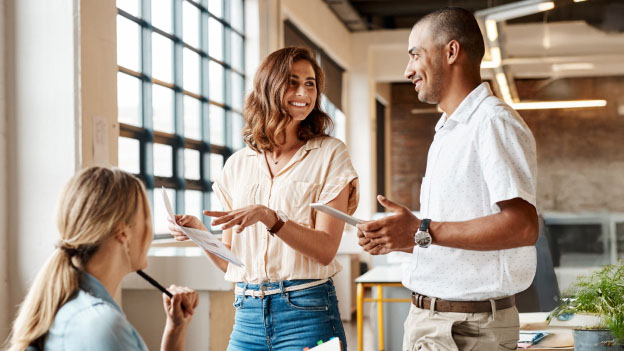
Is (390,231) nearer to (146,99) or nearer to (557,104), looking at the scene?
(146,99)

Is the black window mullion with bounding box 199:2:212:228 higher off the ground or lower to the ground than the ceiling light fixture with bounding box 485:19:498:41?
lower

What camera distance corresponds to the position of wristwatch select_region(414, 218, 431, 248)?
1.59m

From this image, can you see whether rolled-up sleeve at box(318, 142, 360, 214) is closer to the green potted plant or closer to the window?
the green potted plant

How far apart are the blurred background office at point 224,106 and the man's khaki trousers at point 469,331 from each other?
5.20 feet

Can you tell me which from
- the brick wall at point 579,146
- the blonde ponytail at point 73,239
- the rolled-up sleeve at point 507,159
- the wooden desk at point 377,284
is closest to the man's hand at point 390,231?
the rolled-up sleeve at point 507,159

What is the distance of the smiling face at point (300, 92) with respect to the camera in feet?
6.91

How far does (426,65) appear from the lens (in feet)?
6.04

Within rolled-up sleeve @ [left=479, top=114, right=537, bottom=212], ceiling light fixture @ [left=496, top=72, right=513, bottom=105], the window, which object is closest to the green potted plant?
rolled-up sleeve @ [left=479, top=114, right=537, bottom=212]

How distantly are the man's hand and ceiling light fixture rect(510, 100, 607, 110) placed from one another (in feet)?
23.9

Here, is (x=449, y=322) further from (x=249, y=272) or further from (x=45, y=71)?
(x=45, y=71)

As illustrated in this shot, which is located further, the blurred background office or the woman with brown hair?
the blurred background office

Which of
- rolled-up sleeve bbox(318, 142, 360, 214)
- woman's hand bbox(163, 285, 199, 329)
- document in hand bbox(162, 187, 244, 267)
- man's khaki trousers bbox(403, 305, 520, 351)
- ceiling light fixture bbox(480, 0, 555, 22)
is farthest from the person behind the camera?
ceiling light fixture bbox(480, 0, 555, 22)

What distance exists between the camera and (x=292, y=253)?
1980mm

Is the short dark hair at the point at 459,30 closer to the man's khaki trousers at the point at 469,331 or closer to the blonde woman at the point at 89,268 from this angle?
the man's khaki trousers at the point at 469,331
